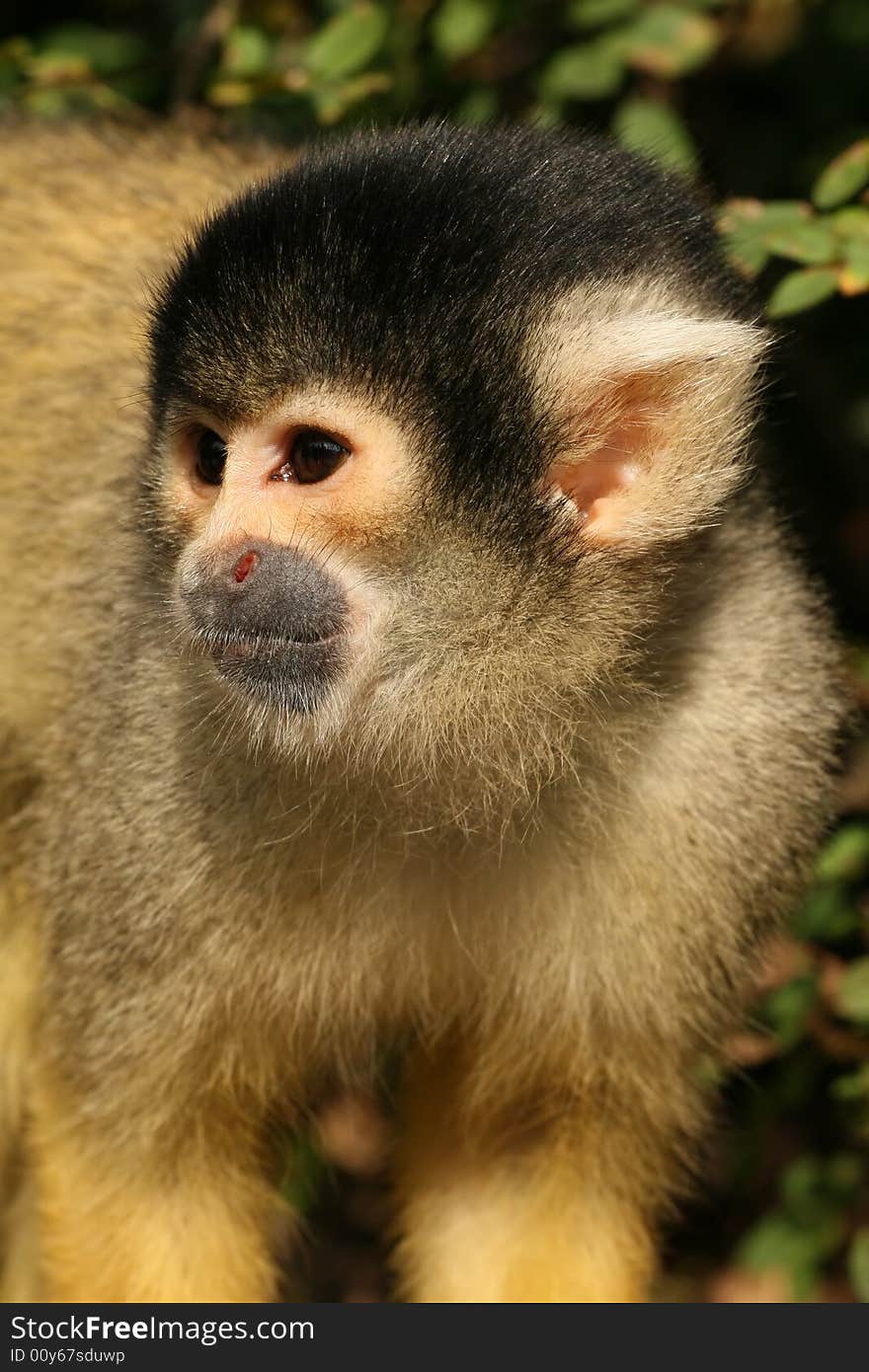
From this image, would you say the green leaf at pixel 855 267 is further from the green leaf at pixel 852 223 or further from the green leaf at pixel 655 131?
the green leaf at pixel 655 131

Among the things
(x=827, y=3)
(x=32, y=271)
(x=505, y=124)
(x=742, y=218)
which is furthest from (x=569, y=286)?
(x=827, y=3)

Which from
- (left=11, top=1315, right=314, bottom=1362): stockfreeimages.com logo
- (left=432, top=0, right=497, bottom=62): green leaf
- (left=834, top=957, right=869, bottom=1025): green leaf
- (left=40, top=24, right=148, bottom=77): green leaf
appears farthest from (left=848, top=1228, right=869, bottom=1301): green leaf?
(left=40, top=24, right=148, bottom=77): green leaf

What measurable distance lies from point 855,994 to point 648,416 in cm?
162

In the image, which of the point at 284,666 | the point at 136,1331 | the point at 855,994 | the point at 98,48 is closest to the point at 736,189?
the point at 98,48

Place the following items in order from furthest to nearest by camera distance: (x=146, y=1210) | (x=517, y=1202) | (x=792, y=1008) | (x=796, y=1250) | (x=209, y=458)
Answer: (x=796, y=1250) → (x=792, y=1008) → (x=517, y=1202) → (x=146, y=1210) → (x=209, y=458)

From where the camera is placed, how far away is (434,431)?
9.10ft

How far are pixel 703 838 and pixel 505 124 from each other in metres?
1.36

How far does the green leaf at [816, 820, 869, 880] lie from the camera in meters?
4.26

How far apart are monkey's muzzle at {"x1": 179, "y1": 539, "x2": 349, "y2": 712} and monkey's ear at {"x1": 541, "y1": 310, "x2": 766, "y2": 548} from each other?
17.3 inches

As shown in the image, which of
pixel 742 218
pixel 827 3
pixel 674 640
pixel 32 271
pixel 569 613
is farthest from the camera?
pixel 827 3

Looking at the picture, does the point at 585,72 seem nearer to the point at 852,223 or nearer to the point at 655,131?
the point at 655,131

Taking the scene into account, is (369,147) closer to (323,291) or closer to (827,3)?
(323,291)

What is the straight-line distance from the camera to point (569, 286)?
2.79 metres

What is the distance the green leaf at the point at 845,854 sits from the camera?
4.26m
